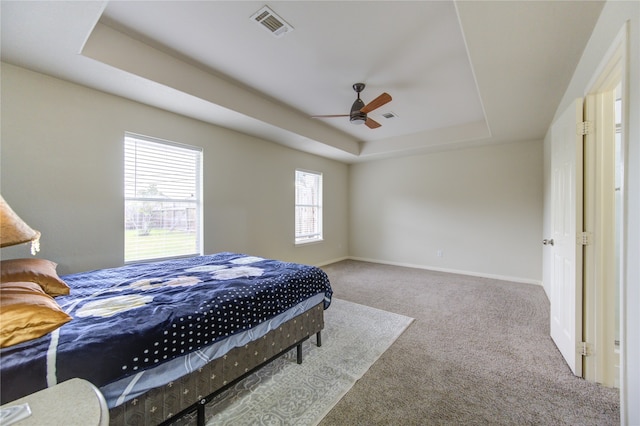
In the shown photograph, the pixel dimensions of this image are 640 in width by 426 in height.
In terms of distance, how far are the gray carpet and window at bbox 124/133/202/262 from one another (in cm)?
257

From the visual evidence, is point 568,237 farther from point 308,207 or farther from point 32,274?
point 308,207

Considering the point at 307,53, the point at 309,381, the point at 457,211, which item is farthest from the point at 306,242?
the point at 307,53

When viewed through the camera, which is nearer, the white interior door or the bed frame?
the bed frame

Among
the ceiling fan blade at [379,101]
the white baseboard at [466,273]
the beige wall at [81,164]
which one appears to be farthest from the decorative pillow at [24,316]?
the white baseboard at [466,273]

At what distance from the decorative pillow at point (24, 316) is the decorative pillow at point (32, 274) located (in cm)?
36

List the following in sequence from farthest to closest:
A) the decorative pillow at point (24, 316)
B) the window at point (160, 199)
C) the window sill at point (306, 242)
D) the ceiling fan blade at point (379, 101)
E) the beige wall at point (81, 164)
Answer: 1. the window sill at point (306, 242)
2. the window at point (160, 199)
3. the ceiling fan blade at point (379, 101)
4. the beige wall at point (81, 164)
5. the decorative pillow at point (24, 316)

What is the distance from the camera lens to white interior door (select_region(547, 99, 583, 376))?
1.82 metres

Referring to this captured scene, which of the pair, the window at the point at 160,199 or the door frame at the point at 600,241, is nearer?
the door frame at the point at 600,241

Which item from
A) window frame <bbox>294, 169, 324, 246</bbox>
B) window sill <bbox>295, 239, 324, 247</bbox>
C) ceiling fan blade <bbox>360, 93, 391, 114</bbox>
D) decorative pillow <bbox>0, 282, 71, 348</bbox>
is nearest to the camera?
decorative pillow <bbox>0, 282, 71, 348</bbox>

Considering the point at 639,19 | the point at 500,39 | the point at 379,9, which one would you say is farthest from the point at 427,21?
the point at 639,19

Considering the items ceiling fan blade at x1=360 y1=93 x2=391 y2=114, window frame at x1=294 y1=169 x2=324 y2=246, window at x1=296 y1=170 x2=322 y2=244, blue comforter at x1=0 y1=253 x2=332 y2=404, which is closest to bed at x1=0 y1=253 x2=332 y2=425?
blue comforter at x1=0 y1=253 x2=332 y2=404

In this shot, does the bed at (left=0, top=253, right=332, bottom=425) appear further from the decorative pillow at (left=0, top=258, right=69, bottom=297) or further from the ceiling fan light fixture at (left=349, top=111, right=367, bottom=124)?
the ceiling fan light fixture at (left=349, top=111, right=367, bottom=124)

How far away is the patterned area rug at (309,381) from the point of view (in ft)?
4.93

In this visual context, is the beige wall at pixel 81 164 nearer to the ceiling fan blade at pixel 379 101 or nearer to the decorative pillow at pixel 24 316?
the decorative pillow at pixel 24 316
